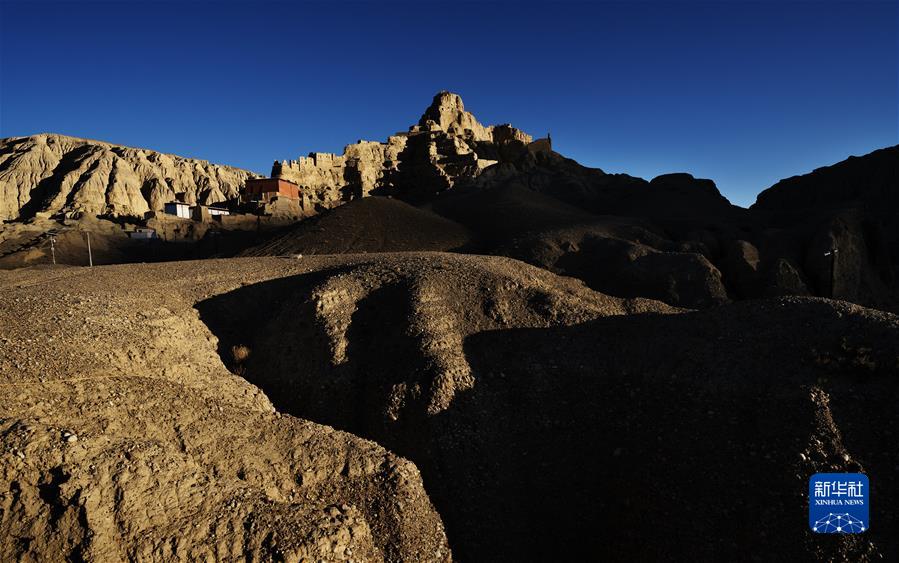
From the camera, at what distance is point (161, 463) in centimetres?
629

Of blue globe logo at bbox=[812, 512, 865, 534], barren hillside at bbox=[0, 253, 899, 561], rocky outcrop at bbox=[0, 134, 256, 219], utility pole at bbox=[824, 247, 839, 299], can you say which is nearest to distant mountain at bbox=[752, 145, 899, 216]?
utility pole at bbox=[824, 247, 839, 299]

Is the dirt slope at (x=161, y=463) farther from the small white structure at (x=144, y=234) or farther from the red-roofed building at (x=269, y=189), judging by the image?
the red-roofed building at (x=269, y=189)

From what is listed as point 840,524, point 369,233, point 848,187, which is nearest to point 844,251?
point 840,524

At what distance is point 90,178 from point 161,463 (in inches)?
3257

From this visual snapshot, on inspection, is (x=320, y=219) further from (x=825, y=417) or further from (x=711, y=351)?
(x=825, y=417)

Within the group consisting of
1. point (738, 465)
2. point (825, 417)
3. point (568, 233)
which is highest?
point (568, 233)

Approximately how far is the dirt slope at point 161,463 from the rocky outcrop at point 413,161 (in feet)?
141

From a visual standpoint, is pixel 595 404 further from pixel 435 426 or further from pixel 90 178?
pixel 90 178

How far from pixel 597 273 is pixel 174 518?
17208 mm

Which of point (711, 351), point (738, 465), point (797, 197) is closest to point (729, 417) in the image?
point (738, 465)

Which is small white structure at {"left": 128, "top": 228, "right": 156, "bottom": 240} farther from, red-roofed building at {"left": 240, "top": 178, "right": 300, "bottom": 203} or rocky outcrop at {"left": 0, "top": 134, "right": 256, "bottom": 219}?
rocky outcrop at {"left": 0, "top": 134, "right": 256, "bottom": 219}

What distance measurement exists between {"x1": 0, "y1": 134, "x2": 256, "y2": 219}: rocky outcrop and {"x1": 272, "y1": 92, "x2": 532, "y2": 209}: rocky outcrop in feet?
86.9

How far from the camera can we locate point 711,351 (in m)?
9.52

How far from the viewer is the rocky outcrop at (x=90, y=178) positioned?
7050cm
